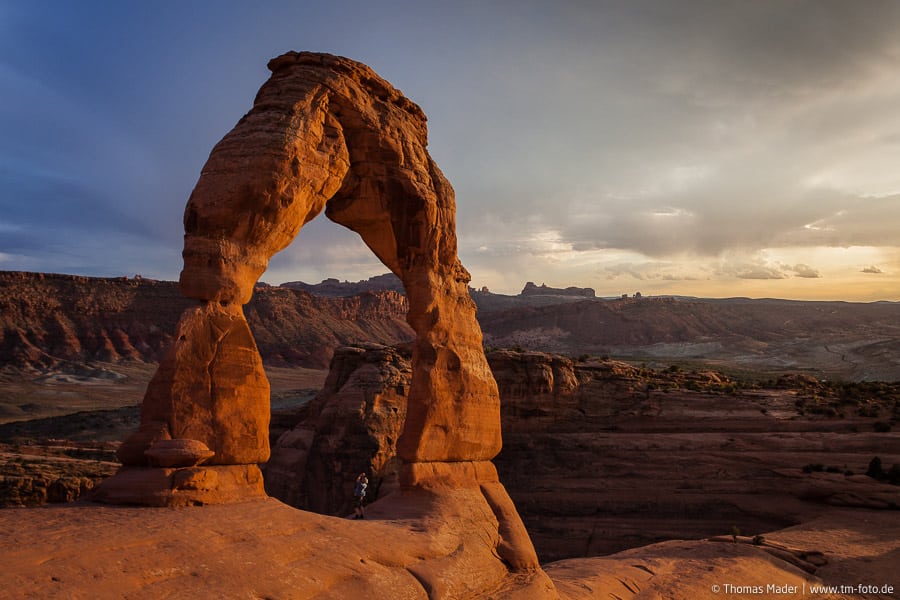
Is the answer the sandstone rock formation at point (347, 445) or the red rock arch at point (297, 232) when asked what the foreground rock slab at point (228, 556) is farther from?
the sandstone rock formation at point (347, 445)

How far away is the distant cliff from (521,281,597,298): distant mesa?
88.0 metres

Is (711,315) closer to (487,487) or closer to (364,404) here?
(364,404)

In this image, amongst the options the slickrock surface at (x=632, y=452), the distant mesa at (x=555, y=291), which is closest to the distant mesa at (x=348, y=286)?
the distant mesa at (x=555, y=291)

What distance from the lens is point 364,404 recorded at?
22.0m

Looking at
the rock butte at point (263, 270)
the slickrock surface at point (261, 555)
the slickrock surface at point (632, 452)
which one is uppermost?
the rock butte at point (263, 270)

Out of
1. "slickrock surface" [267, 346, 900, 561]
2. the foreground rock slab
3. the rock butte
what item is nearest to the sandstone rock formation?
"slickrock surface" [267, 346, 900, 561]

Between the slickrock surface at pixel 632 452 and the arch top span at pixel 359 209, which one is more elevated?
the arch top span at pixel 359 209

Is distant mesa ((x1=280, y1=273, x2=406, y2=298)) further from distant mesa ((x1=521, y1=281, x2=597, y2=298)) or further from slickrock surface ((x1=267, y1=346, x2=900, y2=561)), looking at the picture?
slickrock surface ((x1=267, y1=346, x2=900, y2=561))

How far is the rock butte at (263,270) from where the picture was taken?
7582mm

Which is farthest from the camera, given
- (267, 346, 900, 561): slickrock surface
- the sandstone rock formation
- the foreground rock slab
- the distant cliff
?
the distant cliff

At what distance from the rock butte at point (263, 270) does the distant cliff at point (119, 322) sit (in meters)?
57.0

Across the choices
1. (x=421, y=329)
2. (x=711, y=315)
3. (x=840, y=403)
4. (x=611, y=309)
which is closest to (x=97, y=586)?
(x=421, y=329)

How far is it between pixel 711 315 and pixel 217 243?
106 meters

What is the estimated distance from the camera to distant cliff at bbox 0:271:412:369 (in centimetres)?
7181
